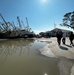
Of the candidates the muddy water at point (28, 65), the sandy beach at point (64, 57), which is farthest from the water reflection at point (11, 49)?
the sandy beach at point (64, 57)

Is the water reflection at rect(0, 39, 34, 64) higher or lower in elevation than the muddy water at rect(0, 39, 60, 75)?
lower

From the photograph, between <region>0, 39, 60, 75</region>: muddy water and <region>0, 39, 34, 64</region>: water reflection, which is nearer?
<region>0, 39, 60, 75</region>: muddy water

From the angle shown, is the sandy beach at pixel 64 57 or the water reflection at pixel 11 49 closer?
the sandy beach at pixel 64 57

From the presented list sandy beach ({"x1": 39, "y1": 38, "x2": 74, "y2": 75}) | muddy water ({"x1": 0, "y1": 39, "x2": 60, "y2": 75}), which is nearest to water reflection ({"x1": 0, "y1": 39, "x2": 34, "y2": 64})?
muddy water ({"x1": 0, "y1": 39, "x2": 60, "y2": 75})

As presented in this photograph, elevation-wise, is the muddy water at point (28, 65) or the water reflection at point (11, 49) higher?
the muddy water at point (28, 65)

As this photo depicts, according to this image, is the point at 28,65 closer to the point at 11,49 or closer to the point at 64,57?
the point at 64,57

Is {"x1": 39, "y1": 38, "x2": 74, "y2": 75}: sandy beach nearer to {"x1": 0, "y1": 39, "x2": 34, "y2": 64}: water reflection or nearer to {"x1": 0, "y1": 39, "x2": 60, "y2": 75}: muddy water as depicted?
{"x1": 0, "y1": 39, "x2": 60, "y2": 75}: muddy water

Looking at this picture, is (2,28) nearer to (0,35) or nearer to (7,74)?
(0,35)

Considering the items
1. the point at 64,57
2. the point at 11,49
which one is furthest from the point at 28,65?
the point at 11,49

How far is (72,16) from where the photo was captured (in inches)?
1362

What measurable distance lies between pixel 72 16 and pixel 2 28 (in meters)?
34.6

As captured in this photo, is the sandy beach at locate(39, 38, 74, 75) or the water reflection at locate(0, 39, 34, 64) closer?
the sandy beach at locate(39, 38, 74, 75)

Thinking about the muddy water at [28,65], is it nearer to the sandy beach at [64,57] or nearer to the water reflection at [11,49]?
the sandy beach at [64,57]

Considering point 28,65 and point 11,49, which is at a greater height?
point 28,65
